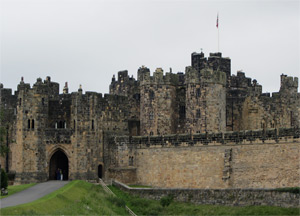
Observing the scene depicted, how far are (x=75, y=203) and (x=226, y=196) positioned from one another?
11.1 metres

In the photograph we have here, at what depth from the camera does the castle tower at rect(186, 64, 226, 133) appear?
53906 mm

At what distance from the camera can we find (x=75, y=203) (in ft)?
135

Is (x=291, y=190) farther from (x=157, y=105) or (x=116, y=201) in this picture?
(x=157, y=105)

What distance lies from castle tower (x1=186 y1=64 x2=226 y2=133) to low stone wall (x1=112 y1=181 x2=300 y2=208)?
23.9 feet

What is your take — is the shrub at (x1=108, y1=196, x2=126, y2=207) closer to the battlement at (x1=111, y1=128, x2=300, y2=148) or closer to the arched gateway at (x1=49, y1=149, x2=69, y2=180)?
the battlement at (x1=111, y1=128, x2=300, y2=148)

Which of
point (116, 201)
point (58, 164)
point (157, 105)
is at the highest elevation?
point (157, 105)

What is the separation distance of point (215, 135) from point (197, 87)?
6311mm

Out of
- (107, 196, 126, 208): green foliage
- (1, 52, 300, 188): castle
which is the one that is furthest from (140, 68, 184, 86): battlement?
(107, 196, 126, 208): green foliage

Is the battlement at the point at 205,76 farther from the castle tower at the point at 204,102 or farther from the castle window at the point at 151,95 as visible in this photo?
the castle window at the point at 151,95

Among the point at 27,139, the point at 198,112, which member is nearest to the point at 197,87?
the point at 198,112

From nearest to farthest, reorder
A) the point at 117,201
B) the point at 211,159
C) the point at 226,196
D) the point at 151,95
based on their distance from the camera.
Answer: the point at 226,196
the point at 117,201
the point at 211,159
the point at 151,95

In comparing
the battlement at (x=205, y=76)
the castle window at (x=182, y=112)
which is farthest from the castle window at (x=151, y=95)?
the battlement at (x=205, y=76)

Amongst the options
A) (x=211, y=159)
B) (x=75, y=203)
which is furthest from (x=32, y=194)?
(x=211, y=159)

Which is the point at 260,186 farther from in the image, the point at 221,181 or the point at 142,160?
the point at 142,160
